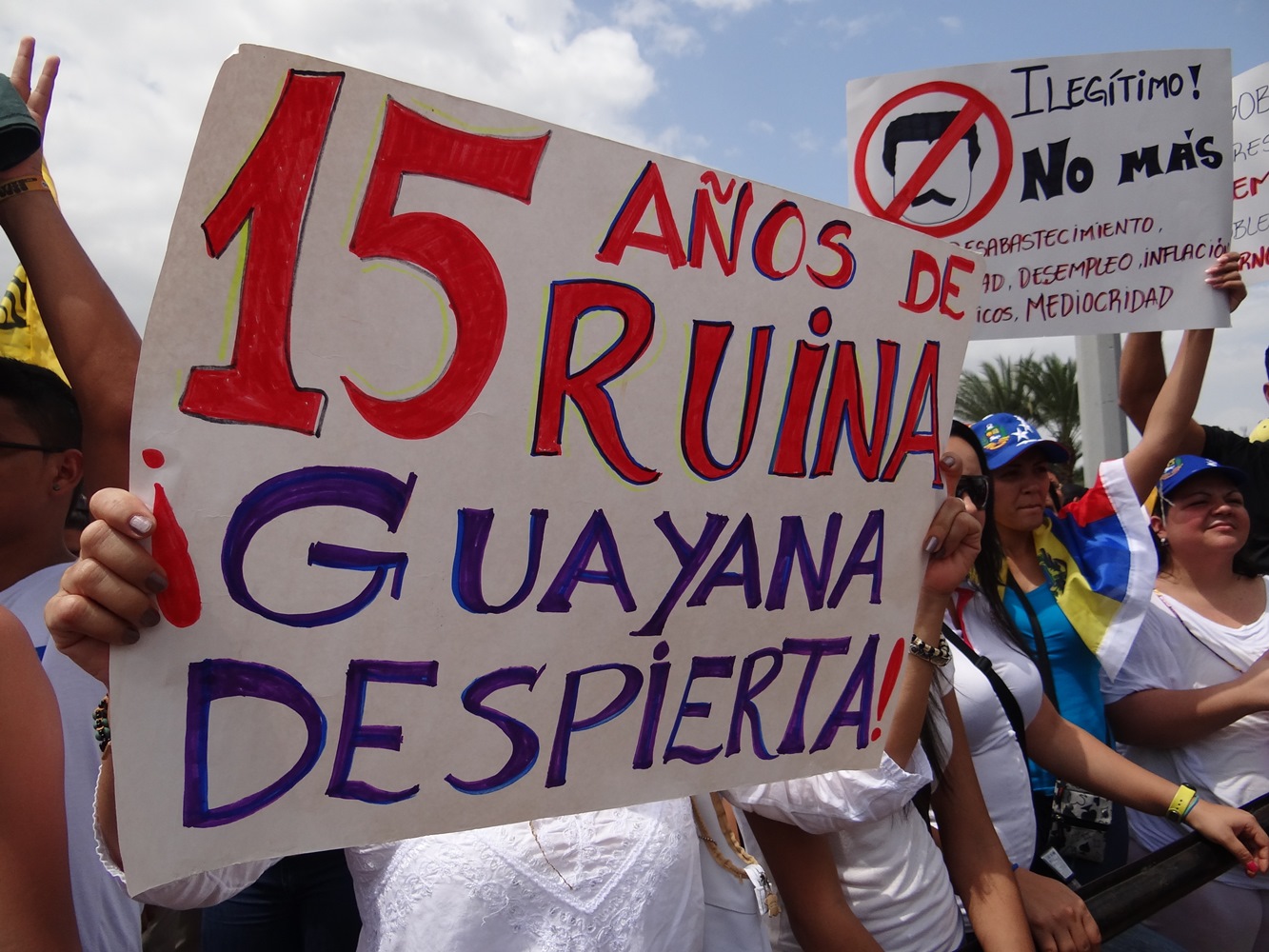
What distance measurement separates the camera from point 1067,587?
2.43m

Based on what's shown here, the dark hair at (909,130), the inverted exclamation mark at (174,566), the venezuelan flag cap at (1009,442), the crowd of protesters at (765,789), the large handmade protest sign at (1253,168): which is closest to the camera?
the inverted exclamation mark at (174,566)

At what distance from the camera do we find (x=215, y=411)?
91cm

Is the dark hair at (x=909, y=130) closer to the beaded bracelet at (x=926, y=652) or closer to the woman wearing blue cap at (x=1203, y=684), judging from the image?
the woman wearing blue cap at (x=1203, y=684)

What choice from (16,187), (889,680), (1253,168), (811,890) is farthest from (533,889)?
(1253,168)

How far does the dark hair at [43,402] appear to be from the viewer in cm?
150

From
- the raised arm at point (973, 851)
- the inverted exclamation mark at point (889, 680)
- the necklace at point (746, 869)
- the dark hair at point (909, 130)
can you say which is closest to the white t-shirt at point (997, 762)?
the raised arm at point (973, 851)

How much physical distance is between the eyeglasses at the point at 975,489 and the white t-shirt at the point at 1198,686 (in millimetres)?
907

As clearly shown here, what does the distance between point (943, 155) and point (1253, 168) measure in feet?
5.93

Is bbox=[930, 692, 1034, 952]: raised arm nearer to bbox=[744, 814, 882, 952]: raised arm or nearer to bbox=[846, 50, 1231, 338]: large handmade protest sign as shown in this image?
bbox=[744, 814, 882, 952]: raised arm

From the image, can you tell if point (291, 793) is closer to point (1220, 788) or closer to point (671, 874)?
point (671, 874)

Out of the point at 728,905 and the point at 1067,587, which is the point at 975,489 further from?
the point at 728,905

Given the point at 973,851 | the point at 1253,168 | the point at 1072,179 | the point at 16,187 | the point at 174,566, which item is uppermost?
the point at 1253,168

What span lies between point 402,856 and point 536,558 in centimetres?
52

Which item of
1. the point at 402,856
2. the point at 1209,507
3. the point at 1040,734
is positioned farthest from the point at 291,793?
the point at 1209,507
